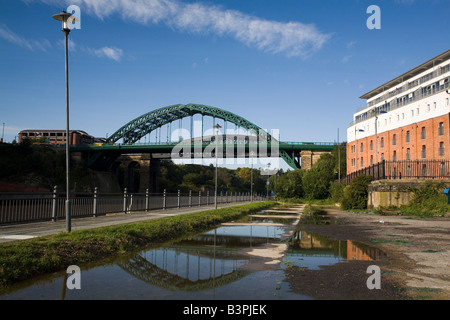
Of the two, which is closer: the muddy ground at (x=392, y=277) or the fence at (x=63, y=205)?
the muddy ground at (x=392, y=277)

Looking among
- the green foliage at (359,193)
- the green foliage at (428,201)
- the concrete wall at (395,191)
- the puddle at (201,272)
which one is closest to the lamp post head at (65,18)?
the puddle at (201,272)

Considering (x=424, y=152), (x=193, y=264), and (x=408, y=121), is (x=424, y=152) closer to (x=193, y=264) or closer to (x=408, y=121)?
(x=408, y=121)

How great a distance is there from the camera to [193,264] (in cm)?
821

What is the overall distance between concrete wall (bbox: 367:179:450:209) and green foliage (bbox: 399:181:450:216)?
1.50 ft

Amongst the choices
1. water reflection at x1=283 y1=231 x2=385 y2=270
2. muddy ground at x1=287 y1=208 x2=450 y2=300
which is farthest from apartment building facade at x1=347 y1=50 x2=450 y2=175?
muddy ground at x1=287 y1=208 x2=450 y2=300

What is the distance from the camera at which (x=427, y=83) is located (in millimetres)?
56094

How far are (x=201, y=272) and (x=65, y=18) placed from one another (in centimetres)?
820

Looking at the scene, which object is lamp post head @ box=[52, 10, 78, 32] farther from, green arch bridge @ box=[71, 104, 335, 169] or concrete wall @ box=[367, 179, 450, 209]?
green arch bridge @ box=[71, 104, 335, 169]

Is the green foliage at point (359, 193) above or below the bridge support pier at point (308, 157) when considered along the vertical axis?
below

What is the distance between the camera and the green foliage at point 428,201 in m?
23.9

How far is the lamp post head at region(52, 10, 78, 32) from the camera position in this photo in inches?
432

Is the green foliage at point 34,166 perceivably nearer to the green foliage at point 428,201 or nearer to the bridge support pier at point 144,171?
the bridge support pier at point 144,171

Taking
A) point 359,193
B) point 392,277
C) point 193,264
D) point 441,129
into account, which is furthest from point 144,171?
point 392,277
